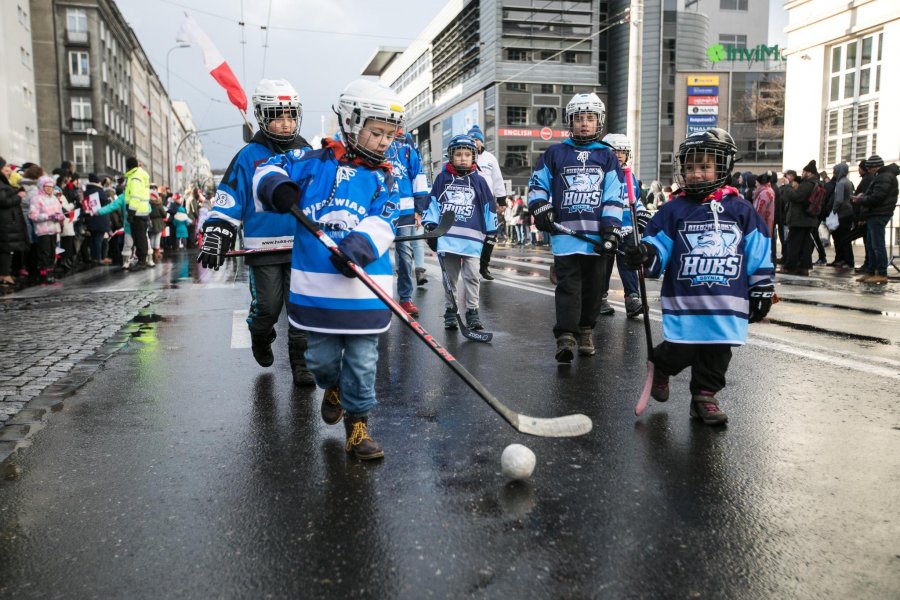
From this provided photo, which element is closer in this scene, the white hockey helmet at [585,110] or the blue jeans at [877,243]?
the white hockey helmet at [585,110]

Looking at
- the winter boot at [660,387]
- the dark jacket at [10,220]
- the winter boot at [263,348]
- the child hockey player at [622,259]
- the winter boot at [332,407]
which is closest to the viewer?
the winter boot at [332,407]

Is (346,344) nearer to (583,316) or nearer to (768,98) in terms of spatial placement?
(583,316)

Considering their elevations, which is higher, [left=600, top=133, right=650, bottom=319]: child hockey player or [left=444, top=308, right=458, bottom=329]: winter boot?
[left=600, top=133, right=650, bottom=319]: child hockey player

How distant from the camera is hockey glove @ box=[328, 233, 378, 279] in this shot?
135 inches

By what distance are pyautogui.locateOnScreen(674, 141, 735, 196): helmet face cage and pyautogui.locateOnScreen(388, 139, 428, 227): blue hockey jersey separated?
10.8 feet

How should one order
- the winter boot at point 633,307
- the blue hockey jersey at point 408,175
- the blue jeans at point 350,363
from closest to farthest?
1. the blue jeans at point 350,363
2. the blue hockey jersey at point 408,175
3. the winter boot at point 633,307

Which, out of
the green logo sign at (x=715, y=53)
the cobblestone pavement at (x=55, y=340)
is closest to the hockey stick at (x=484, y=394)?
the cobblestone pavement at (x=55, y=340)

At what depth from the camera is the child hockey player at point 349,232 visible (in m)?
3.58

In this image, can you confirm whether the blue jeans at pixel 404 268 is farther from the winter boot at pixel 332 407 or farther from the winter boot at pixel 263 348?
the winter boot at pixel 332 407

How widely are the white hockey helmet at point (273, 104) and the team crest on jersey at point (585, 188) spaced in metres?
2.20

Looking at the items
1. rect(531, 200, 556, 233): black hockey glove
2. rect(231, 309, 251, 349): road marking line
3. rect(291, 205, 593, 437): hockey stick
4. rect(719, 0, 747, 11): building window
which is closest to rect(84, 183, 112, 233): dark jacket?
rect(231, 309, 251, 349): road marking line

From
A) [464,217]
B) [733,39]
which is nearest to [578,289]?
[464,217]

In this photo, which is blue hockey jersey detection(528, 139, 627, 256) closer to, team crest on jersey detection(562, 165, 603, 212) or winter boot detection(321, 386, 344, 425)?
team crest on jersey detection(562, 165, 603, 212)

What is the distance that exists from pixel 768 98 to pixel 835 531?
202 ft
